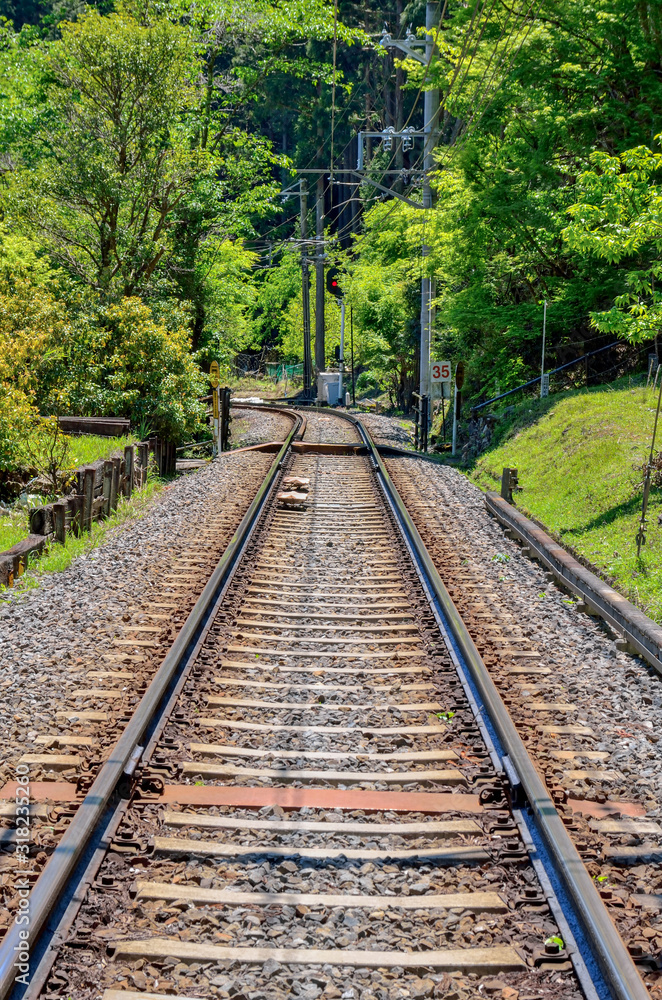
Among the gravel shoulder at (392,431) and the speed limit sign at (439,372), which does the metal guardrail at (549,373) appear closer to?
the speed limit sign at (439,372)

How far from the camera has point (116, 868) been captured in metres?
3.81

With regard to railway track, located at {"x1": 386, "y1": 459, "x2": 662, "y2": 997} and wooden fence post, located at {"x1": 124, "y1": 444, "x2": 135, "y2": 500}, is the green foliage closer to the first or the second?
railway track, located at {"x1": 386, "y1": 459, "x2": 662, "y2": 997}

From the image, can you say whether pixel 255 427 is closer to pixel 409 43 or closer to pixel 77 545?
pixel 409 43

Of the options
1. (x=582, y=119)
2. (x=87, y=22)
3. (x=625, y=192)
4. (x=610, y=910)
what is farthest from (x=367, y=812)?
(x=87, y=22)

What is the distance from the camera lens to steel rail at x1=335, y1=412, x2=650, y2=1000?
3.04 metres

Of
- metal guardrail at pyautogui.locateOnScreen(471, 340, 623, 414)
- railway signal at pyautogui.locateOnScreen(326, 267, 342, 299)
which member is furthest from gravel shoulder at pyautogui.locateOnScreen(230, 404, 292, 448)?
railway signal at pyautogui.locateOnScreen(326, 267, 342, 299)

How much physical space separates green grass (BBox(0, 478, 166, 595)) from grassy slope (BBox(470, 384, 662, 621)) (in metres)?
5.42

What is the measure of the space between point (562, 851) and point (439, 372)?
16301 mm

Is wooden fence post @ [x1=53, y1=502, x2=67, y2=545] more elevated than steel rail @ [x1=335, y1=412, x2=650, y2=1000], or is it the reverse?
wooden fence post @ [x1=53, y1=502, x2=67, y2=545]

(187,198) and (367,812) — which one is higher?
(187,198)

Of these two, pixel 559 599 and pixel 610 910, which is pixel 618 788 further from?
pixel 559 599

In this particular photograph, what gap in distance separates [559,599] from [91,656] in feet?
14.3

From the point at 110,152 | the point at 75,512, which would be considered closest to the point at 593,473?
the point at 75,512

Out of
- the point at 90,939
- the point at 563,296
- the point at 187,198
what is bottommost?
the point at 90,939
